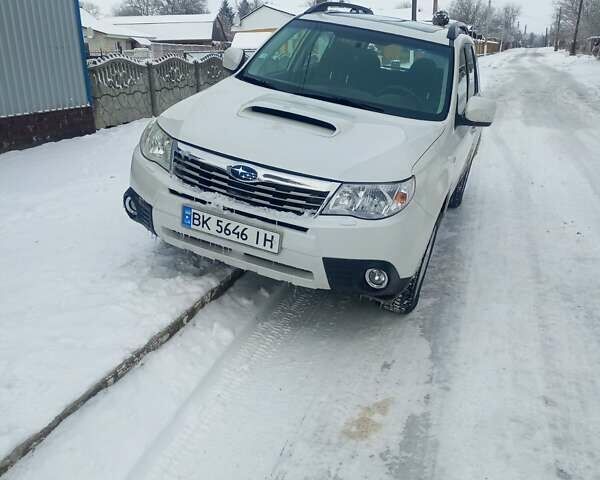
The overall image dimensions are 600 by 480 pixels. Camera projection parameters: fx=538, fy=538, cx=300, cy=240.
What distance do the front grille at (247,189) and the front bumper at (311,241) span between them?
0.16 feet

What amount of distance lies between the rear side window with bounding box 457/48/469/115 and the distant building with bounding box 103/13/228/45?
5790 centimetres

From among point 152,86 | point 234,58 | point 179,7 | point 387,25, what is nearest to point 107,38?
point 152,86

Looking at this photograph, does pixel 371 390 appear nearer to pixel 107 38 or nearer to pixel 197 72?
pixel 197 72

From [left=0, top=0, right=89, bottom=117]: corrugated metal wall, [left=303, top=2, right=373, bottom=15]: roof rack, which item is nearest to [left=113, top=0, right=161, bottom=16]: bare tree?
[left=0, top=0, right=89, bottom=117]: corrugated metal wall

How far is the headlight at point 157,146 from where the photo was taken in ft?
10.9

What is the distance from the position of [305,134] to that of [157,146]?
3.14 ft

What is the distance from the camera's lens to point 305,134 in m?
3.23

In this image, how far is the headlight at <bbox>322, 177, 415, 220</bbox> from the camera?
2.95 meters

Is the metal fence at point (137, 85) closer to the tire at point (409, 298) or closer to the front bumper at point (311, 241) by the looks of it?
the front bumper at point (311, 241)

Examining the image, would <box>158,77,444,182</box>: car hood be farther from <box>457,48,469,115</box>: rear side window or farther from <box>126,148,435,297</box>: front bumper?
<box>457,48,469,115</box>: rear side window

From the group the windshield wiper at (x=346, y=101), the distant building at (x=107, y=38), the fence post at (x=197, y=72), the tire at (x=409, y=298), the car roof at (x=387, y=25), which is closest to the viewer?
the tire at (x=409, y=298)

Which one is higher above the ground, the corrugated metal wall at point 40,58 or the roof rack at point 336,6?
the roof rack at point 336,6

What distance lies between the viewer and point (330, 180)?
292cm

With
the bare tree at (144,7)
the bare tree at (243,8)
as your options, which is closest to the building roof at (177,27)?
the bare tree at (144,7)
